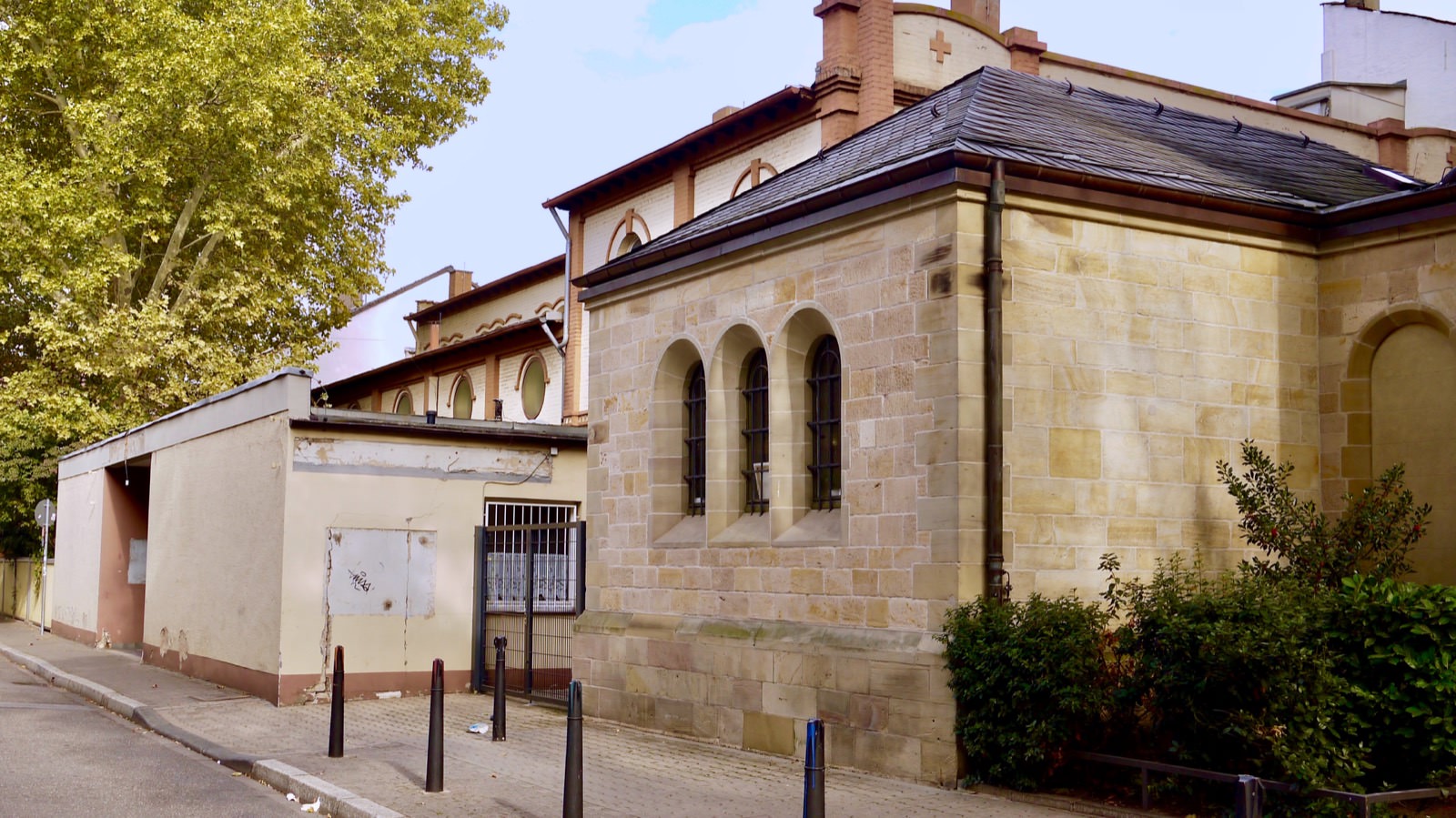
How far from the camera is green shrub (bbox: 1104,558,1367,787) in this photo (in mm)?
7941

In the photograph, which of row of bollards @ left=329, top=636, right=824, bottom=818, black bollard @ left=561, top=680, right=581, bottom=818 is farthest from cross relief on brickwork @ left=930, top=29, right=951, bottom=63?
black bollard @ left=561, top=680, right=581, bottom=818

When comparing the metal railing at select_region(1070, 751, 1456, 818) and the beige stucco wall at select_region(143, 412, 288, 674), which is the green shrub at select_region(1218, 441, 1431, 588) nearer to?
the metal railing at select_region(1070, 751, 1456, 818)

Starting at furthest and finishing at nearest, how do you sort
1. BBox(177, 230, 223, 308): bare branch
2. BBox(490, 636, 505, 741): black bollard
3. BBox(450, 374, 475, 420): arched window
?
BBox(450, 374, 475, 420): arched window, BBox(177, 230, 223, 308): bare branch, BBox(490, 636, 505, 741): black bollard

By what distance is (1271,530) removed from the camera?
33.7 feet

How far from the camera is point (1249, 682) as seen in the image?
810 centimetres

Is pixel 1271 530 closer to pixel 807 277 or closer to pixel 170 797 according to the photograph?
pixel 807 277

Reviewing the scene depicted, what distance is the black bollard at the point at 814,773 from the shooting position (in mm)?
6266

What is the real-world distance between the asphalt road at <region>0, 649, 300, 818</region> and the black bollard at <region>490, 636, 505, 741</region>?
2.20 metres

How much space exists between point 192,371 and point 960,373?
21123 millimetres

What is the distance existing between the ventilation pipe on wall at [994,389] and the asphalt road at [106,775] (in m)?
5.12

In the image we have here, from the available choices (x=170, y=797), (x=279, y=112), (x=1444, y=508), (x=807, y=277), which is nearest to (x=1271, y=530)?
(x=1444, y=508)

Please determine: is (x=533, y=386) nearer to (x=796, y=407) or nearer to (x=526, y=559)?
(x=526, y=559)

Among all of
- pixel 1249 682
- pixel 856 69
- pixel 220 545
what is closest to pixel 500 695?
pixel 1249 682

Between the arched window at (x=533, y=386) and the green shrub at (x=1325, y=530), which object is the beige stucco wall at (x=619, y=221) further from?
the green shrub at (x=1325, y=530)
